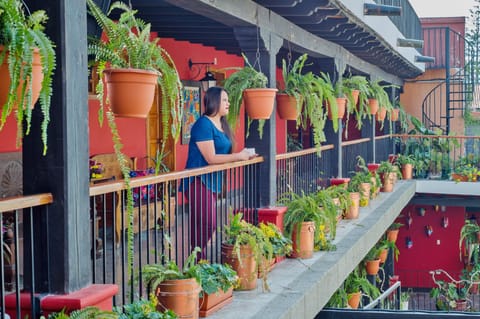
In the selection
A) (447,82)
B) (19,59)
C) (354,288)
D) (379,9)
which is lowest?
(354,288)

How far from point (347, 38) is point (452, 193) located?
7246mm

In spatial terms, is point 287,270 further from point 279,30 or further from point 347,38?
point 347,38

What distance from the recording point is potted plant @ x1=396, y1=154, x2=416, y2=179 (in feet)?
52.5

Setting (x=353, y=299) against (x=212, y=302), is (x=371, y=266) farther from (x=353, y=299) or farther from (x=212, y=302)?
(x=212, y=302)

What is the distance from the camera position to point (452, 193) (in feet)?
52.7

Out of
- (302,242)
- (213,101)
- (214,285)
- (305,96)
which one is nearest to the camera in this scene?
(214,285)

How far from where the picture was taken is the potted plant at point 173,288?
457 cm

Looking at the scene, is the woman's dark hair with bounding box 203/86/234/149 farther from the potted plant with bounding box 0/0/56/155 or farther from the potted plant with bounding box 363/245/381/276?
the potted plant with bounding box 363/245/381/276

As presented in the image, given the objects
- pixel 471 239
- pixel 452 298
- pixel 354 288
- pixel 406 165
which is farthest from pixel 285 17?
pixel 471 239

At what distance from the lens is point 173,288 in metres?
4.58

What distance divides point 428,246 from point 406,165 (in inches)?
159

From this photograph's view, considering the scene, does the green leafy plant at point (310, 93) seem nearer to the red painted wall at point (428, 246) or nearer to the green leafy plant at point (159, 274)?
the green leafy plant at point (159, 274)

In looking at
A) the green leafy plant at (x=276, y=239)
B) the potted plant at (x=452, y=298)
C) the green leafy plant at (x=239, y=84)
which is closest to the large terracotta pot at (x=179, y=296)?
the green leafy plant at (x=276, y=239)

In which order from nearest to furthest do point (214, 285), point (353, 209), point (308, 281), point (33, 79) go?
1. point (33, 79)
2. point (214, 285)
3. point (308, 281)
4. point (353, 209)
